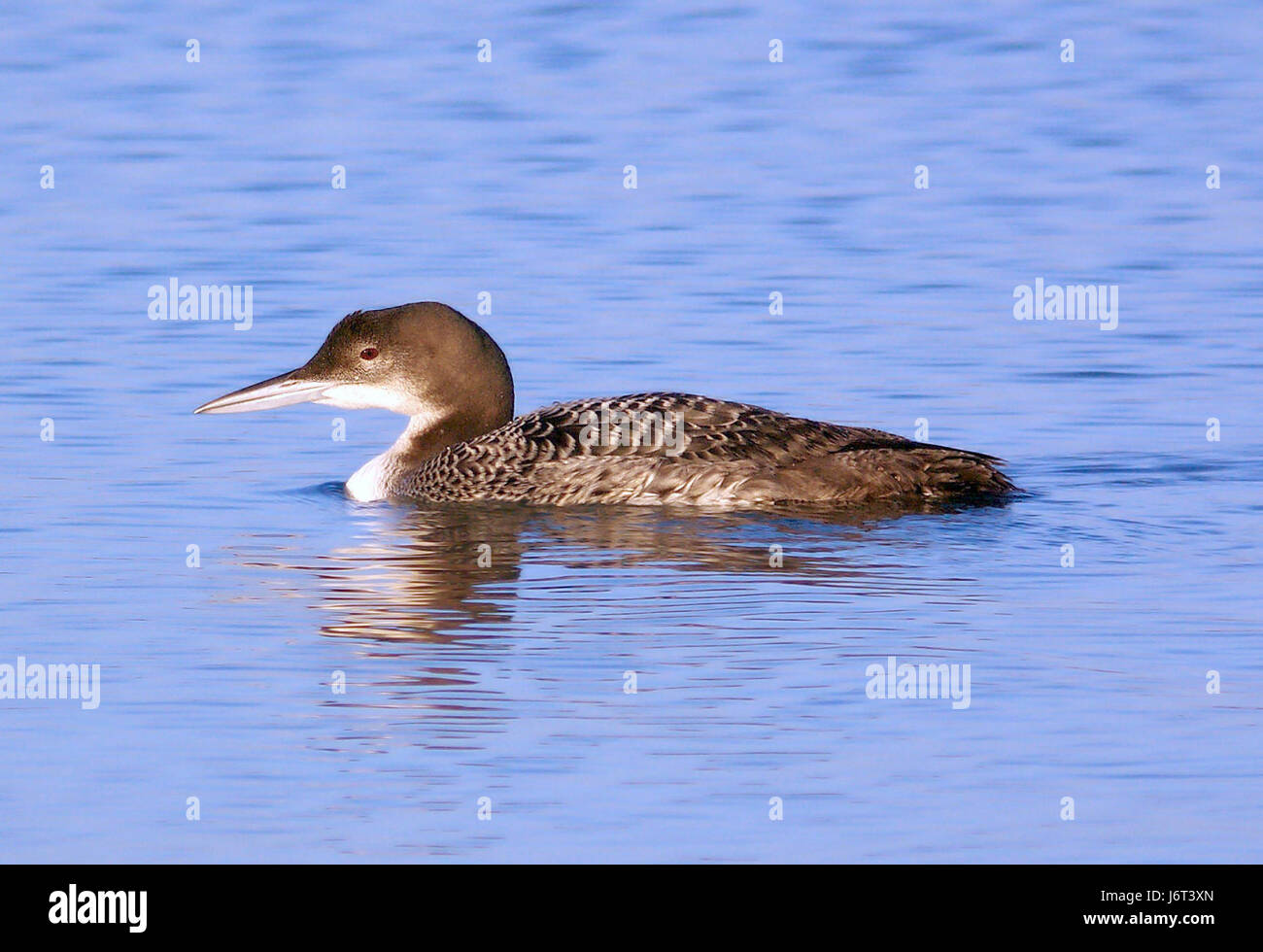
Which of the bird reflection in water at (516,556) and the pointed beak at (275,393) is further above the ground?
the pointed beak at (275,393)

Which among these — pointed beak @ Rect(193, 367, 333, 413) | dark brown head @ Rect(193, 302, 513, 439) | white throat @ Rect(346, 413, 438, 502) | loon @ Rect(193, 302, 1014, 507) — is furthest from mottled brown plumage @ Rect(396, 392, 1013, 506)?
pointed beak @ Rect(193, 367, 333, 413)

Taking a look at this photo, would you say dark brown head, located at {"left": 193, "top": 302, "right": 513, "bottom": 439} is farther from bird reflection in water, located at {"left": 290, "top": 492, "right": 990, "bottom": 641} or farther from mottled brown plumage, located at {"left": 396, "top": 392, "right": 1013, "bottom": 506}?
bird reflection in water, located at {"left": 290, "top": 492, "right": 990, "bottom": 641}

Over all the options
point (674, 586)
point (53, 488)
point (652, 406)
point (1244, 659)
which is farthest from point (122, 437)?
point (1244, 659)

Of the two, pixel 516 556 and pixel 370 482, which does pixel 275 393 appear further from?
pixel 516 556

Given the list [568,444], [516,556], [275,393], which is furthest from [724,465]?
[275,393]

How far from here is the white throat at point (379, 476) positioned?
9609 millimetres

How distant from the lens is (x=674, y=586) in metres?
7.93

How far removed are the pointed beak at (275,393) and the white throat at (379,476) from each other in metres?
0.38

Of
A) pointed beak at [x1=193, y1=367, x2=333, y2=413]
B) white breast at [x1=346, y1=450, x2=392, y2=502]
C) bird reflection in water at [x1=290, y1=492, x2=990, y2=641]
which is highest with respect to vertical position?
pointed beak at [x1=193, y1=367, x2=333, y2=413]

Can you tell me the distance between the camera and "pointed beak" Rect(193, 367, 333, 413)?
31.9 feet

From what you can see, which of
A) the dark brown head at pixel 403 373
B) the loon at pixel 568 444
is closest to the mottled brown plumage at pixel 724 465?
the loon at pixel 568 444

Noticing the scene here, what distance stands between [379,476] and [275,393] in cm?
55

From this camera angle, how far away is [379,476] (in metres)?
9.65

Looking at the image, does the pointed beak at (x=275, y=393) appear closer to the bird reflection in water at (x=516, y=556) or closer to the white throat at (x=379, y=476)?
the white throat at (x=379, y=476)
